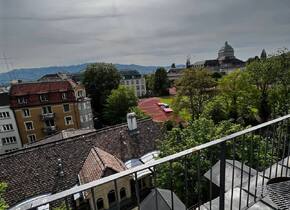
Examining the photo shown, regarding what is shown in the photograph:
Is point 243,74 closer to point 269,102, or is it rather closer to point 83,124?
point 269,102

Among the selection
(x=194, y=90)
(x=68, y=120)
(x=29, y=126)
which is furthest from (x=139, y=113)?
(x=29, y=126)

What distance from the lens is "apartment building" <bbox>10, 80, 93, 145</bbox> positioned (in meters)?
19.7

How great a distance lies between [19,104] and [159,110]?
64.2 feet

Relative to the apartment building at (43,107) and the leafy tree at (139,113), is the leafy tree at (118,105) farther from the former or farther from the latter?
the apartment building at (43,107)

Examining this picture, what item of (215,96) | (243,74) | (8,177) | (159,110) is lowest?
(159,110)

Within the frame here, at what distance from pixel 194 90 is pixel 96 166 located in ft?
38.3

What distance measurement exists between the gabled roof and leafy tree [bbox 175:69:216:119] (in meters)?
9.83

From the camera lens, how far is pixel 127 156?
1203cm

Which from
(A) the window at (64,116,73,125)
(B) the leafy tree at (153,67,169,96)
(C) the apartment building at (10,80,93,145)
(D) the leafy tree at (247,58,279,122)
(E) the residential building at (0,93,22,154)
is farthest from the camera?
(B) the leafy tree at (153,67,169,96)

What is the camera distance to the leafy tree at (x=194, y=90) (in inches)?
691

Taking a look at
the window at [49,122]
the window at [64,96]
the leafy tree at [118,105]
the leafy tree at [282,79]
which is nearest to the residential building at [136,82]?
the leafy tree at [118,105]

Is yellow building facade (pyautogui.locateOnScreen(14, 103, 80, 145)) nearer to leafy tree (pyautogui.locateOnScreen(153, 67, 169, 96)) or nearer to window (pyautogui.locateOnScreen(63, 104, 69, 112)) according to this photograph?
window (pyautogui.locateOnScreen(63, 104, 69, 112))

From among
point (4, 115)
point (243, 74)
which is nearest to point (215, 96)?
point (243, 74)

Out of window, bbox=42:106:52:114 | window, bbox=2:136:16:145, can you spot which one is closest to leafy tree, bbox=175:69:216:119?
window, bbox=42:106:52:114
